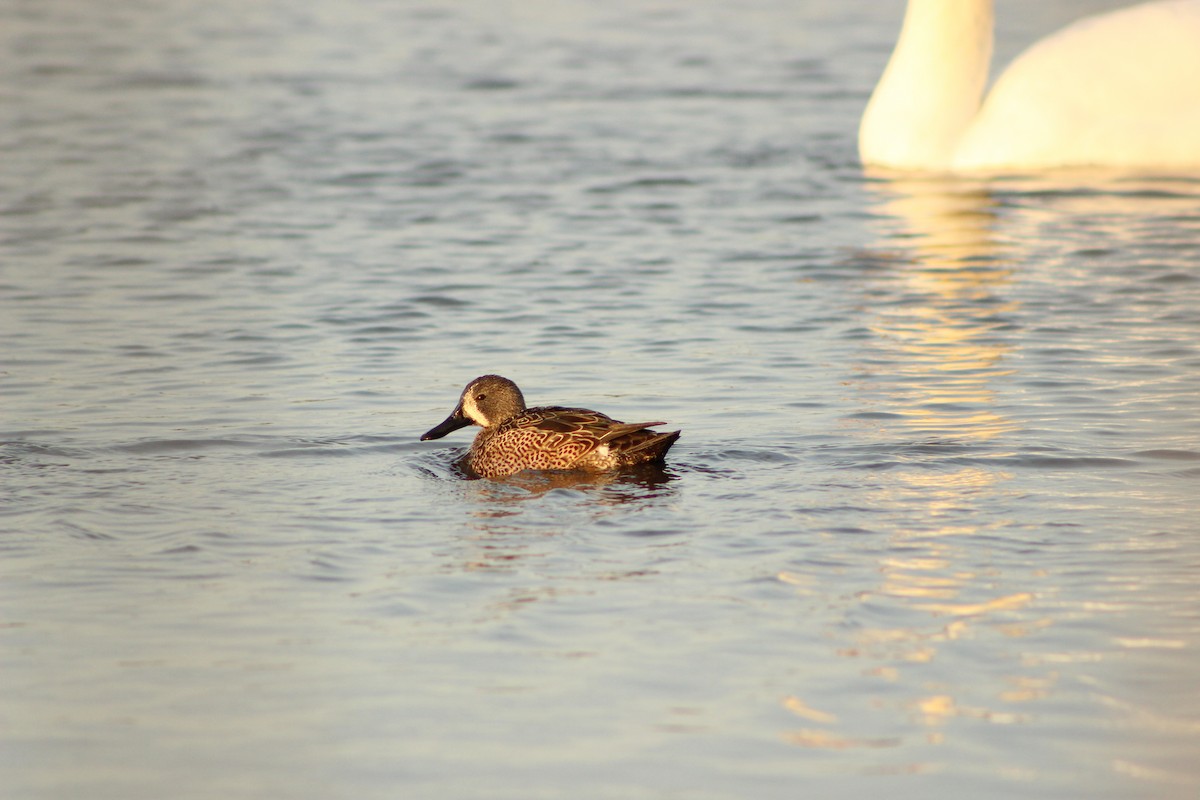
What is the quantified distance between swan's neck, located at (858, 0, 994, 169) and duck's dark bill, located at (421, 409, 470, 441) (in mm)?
8295

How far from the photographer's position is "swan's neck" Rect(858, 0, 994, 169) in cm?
1630

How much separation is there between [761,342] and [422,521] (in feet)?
13.3

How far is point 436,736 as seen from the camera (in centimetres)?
528

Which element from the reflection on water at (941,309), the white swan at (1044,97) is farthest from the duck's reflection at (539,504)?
the white swan at (1044,97)

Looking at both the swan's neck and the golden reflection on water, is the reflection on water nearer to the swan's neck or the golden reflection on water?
the golden reflection on water

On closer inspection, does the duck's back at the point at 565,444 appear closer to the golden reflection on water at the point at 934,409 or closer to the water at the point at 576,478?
the water at the point at 576,478

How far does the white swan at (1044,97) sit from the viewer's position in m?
15.7

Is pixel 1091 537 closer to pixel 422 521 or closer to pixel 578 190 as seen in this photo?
pixel 422 521

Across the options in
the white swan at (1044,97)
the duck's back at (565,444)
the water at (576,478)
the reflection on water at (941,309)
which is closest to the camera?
the water at (576,478)

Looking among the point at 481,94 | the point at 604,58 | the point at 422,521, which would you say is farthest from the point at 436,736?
the point at 604,58

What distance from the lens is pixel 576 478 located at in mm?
8695

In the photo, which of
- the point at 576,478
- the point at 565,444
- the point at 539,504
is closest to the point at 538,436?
the point at 565,444

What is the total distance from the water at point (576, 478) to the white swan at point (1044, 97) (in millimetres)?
374

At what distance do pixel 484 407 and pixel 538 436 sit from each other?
51cm
